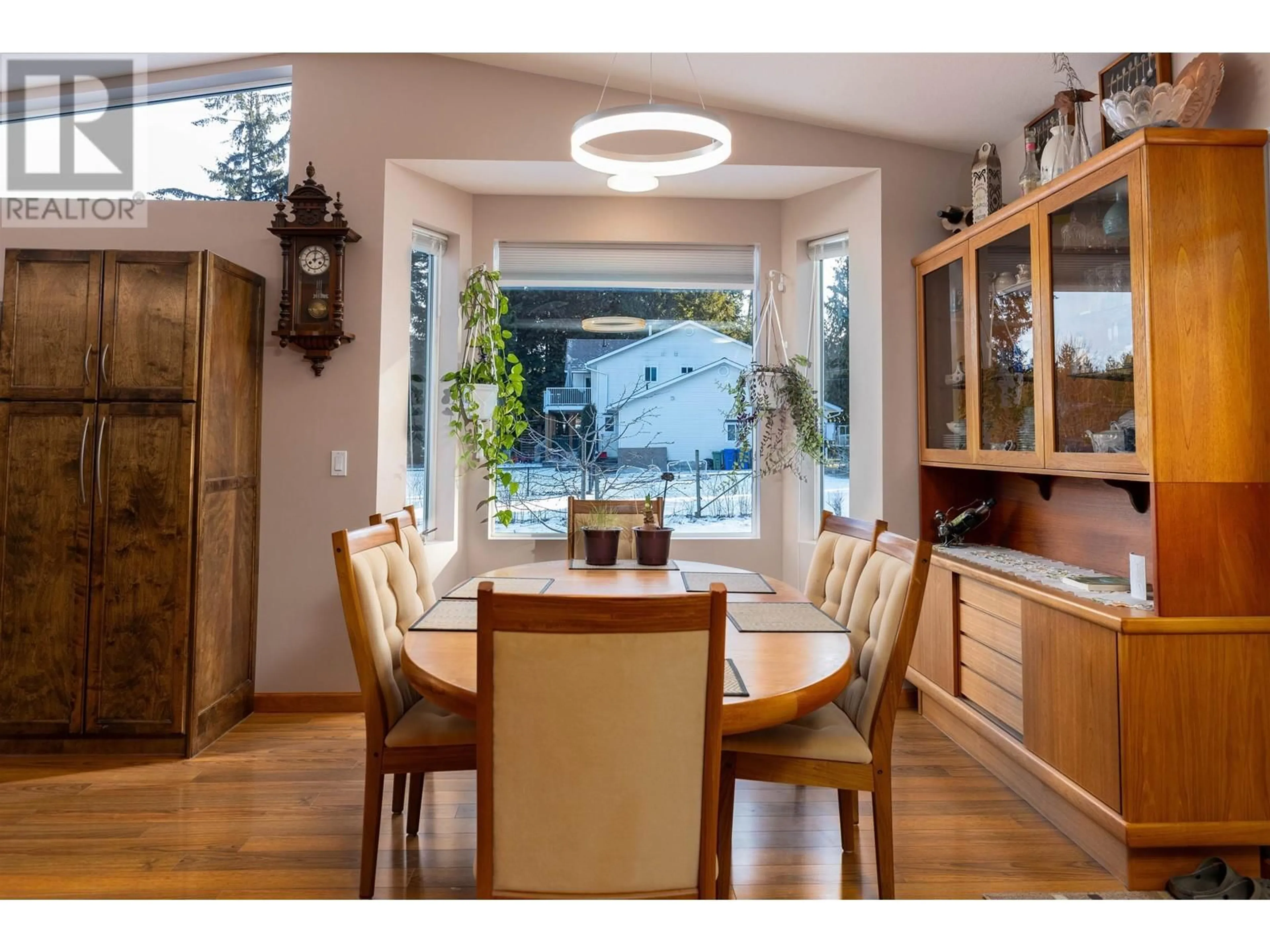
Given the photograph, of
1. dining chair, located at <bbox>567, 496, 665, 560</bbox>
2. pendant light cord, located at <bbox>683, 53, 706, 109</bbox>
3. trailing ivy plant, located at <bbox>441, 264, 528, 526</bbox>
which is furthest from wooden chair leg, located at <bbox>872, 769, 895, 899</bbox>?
pendant light cord, located at <bbox>683, 53, 706, 109</bbox>

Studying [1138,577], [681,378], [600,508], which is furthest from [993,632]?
[681,378]

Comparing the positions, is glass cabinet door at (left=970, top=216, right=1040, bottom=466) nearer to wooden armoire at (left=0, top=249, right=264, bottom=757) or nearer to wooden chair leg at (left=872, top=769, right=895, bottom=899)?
wooden chair leg at (left=872, top=769, right=895, bottom=899)

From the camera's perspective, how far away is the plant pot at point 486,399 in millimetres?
3971

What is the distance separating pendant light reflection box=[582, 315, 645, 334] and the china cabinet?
2.19 m

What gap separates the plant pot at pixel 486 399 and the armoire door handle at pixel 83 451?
65.7 inches

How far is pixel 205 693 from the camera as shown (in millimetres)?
3068

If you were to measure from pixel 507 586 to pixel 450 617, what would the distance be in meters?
0.42

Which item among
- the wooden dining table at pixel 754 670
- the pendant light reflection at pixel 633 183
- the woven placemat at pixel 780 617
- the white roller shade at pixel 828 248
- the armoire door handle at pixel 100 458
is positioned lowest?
the wooden dining table at pixel 754 670

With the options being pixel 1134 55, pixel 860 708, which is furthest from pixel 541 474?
pixel 1134 55

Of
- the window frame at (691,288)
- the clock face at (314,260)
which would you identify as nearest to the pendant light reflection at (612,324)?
the window frame at (691,288)

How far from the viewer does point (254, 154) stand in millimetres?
3693

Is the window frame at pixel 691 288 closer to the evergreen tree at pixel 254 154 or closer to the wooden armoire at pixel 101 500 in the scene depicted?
the evergreen tree at pixel 254 154
